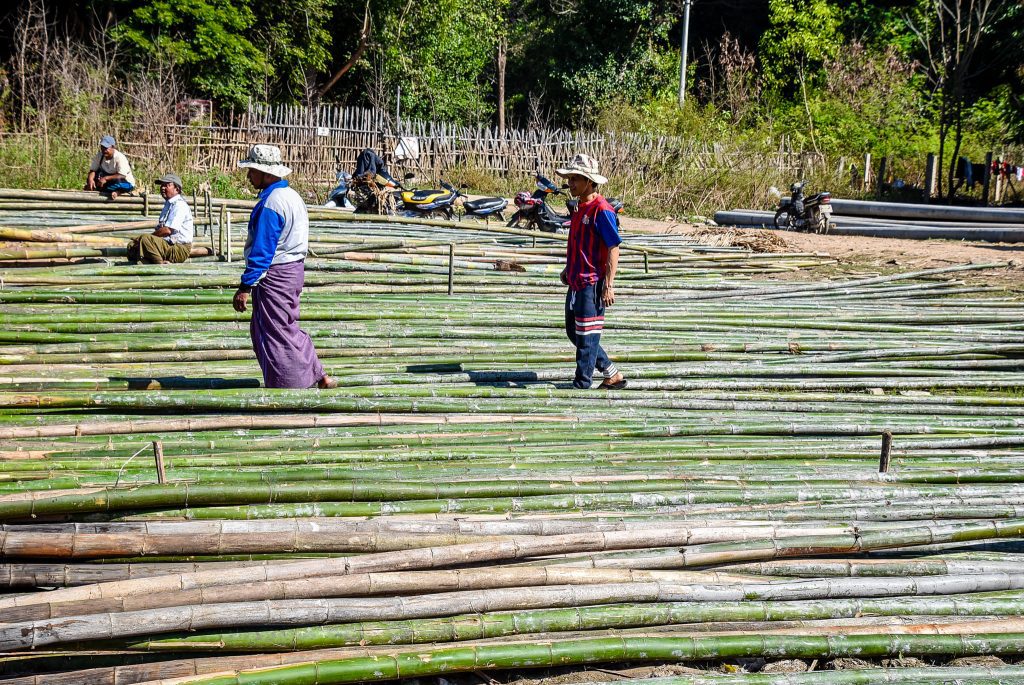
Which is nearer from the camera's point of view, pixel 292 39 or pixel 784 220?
pixel 784 220

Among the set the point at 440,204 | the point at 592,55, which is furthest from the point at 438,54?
the point at 440,204

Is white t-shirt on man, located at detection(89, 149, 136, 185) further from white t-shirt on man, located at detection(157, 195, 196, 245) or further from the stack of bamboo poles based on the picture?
the stack of bamboo poles

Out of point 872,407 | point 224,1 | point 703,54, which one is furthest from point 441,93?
point 872,407

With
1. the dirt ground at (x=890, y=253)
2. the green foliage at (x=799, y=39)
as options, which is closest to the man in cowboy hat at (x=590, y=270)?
the dirt ground at (x=890, y=253)

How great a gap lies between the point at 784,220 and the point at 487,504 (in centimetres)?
1144

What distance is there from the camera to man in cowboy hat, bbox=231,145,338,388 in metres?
4.57

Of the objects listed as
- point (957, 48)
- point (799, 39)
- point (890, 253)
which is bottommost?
point (890, 253)

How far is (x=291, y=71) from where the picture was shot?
19.1m

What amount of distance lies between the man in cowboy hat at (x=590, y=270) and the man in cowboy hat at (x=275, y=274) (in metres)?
1.34

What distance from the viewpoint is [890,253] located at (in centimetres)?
1133

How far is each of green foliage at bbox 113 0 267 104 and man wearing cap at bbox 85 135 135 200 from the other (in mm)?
5049

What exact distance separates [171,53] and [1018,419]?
14.7m

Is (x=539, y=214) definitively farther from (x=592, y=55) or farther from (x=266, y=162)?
(x=592, y=55)

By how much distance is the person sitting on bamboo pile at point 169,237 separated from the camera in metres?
7.38
